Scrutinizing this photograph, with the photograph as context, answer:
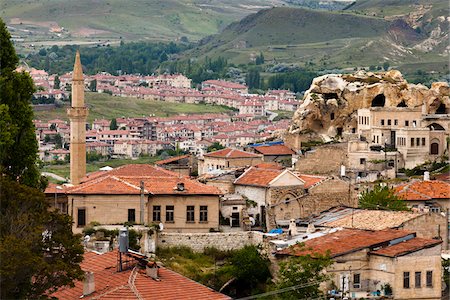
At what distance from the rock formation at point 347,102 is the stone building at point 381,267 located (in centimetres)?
4129

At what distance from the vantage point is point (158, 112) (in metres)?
191

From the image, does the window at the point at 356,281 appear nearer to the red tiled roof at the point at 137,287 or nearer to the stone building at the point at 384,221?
the stone building at the point at 384,221

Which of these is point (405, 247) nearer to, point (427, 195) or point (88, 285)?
point (88, 285)

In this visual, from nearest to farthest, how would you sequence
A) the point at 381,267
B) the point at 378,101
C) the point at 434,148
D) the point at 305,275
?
the point at 305,275 < the point at 381,267 < the point at 434,148 < the point at 378,101

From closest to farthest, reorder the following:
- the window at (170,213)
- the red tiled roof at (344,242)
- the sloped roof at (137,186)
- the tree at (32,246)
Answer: the tree at (32,246) < the red tiled roof at (344,242) < the sloped roof at (137,186) < the window at (170,213)

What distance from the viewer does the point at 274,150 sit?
230 feet

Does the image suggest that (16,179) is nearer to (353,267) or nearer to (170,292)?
(170,292)

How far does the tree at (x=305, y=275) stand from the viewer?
30.1 meters

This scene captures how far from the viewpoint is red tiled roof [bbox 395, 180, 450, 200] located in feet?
164

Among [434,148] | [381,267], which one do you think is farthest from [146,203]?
[434,148]

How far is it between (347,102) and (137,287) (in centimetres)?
5029

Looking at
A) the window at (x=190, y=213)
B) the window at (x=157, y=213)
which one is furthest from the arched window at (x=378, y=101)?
the window at (x=157, y=213)

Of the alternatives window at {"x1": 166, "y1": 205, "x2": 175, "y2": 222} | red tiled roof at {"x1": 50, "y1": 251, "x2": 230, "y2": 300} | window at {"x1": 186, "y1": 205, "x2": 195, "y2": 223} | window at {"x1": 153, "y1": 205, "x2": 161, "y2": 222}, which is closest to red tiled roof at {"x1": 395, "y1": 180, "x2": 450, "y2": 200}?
window at {"x1": 186, "y1": 205, "x2": 195, "y2": 223}


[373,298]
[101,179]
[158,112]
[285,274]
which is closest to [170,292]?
[285,274]
